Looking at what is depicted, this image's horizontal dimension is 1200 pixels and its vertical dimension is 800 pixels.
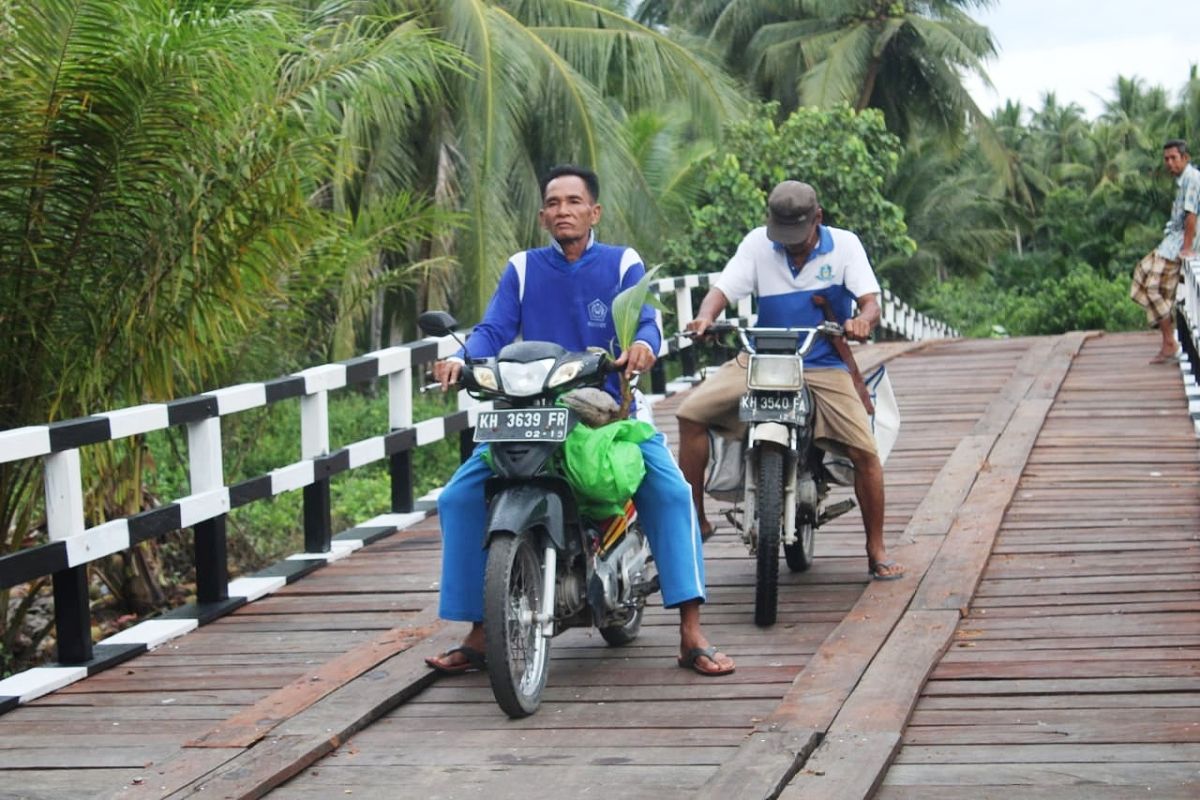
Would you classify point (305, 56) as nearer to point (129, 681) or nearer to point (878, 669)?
point (129, 681)

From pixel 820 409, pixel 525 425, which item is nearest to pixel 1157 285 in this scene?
pixel 820 409

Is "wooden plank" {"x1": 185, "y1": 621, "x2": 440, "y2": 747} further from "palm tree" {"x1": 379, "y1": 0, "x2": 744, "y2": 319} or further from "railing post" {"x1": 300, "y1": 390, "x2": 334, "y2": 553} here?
"palm tree" {"x1": 379, "y1": 0, "x2": 744, "y2": 319}

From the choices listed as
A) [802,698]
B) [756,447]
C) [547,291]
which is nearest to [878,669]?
[802,698]

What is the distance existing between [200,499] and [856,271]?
2.71 metres

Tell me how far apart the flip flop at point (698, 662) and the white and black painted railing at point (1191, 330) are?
199 inches

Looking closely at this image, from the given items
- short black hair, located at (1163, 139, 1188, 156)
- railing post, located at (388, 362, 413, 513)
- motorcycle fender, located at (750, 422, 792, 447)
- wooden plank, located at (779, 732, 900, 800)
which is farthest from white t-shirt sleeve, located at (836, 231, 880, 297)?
short black hair, located at (1163, 139, 1188, 156)

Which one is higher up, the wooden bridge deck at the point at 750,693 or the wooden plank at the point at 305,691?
the wooden plank at the point at 305,691

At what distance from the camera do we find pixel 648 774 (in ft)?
16.3

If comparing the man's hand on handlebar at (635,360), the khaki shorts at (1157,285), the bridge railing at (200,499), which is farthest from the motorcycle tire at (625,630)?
the khaki shorts at (1157,285)

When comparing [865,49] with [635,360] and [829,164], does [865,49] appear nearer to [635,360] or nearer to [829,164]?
[829,164]

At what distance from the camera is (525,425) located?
18.2ft

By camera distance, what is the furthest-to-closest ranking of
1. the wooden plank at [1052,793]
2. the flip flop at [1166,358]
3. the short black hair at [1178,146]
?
the flip flop at [1166,358] → the short black hair at [1178,146] → the wooden plank at [1052,793]

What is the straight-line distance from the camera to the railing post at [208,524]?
738cm

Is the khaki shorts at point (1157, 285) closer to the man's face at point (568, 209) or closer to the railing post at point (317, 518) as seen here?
the railing post at point (317, 518)
